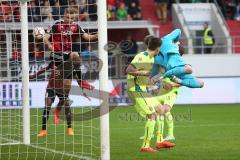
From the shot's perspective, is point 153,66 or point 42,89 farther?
point 42,89

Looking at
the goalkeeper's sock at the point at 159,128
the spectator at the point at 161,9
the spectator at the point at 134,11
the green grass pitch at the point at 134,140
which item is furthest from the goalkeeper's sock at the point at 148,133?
the spectator at the point at 161,9

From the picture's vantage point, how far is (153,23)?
35.0m

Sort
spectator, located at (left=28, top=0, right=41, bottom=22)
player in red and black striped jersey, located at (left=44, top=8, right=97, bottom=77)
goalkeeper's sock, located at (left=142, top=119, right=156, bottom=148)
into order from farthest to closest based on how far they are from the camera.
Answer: spectator, located at (left=28, top=0, right=41, bottom=22)
player in red and black striped jersey, located at (left=44, top=8, right=97, bottom=77)
goalkeeper's sock, located at (left=142, top=119, right=156, bottom=148)

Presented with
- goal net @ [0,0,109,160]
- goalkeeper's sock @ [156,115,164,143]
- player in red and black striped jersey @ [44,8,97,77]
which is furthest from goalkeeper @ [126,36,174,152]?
player in red and black striped jersey @ [44,8,97,77]

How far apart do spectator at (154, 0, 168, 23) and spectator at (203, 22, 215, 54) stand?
8.95 feet

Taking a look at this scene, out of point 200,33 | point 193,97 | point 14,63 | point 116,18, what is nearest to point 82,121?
point 14,63

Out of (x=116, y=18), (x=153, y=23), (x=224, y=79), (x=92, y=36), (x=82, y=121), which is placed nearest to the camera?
(x=92, y=36)

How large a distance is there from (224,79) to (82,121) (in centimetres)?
886

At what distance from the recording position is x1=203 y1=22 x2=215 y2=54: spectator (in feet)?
104

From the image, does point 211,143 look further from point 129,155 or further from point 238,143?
point 129,155

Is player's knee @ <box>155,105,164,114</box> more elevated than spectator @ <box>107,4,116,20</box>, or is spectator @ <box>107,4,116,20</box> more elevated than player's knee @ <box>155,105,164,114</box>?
spectator @ <box>107,4,116,20</box>

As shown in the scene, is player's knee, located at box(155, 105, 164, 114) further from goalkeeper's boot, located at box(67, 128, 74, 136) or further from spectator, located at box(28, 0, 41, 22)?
spectator, located at box(28, 0, 41, 22)

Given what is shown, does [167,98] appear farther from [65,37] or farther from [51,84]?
[51,84]

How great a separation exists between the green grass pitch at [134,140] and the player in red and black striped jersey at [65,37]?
1.61m
